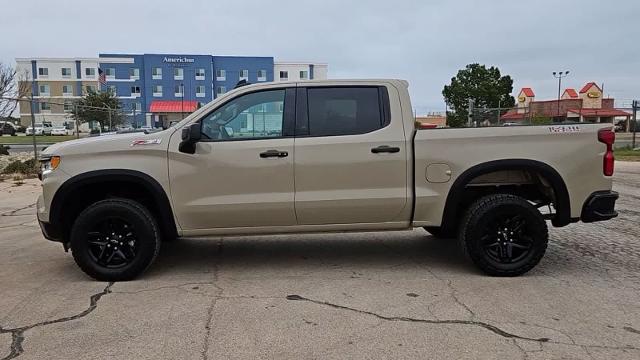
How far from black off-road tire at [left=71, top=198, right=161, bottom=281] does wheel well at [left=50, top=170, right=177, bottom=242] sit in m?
0.16

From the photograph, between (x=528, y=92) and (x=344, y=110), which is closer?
(x=344, y=110)

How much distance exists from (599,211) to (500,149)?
1.17 m

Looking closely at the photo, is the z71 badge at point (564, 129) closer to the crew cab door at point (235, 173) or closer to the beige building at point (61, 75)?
the crew cab door at point (235, 173)

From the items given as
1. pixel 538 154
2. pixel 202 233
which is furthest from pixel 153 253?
pixel 538 154

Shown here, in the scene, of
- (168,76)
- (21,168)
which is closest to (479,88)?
(168,76)

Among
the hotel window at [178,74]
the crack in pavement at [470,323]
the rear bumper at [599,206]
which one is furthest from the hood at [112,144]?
the hotel window at [178,74]

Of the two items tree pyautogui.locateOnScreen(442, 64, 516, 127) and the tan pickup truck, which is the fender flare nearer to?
the tan pickup truck

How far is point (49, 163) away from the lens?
5188 millimetres

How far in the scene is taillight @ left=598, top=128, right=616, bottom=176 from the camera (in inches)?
204

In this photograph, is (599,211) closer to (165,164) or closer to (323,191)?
(323,191)

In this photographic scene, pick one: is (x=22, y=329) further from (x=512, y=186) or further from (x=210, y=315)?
(x=512, y=186)

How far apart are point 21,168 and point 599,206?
1540 cm

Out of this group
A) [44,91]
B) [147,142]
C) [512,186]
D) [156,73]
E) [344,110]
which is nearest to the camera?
[147,142]

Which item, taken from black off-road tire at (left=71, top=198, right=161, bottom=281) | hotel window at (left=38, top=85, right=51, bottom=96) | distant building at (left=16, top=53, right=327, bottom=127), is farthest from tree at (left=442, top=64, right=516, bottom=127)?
black off-road tire at (left=71, top=198, right=161, bottom=281)
